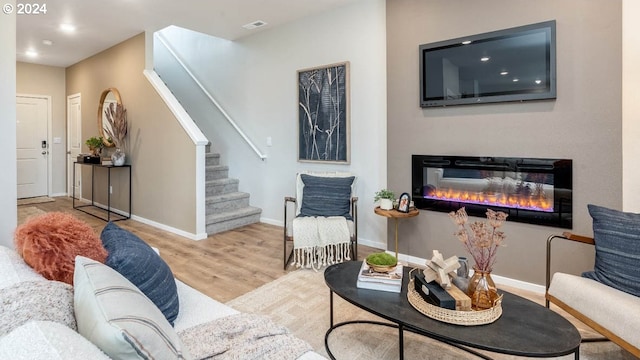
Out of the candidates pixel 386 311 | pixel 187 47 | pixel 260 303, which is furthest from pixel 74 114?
pixel 386 311

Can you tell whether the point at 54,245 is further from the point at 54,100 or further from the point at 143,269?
the point at 54,100

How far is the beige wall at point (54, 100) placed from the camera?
649 cm

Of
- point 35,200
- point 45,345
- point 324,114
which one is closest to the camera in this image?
point 45,345

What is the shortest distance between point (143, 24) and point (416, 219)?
397 cm

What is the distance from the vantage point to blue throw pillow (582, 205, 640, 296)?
1.76 metres

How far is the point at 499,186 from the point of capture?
2857 millimetres

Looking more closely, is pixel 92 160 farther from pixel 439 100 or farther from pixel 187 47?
pixel 439 100

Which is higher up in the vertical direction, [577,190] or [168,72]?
[168,72]

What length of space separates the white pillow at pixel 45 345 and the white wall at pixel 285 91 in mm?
3210

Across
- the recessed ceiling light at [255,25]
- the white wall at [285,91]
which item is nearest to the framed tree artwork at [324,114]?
the white wall at [285,91]

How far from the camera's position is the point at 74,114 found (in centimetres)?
666

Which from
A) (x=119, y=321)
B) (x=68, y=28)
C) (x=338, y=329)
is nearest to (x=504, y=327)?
(x=338, y=329)

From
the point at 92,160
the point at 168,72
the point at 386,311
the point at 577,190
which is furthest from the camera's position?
the point at 168,72

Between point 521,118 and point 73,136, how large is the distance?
751 cm
